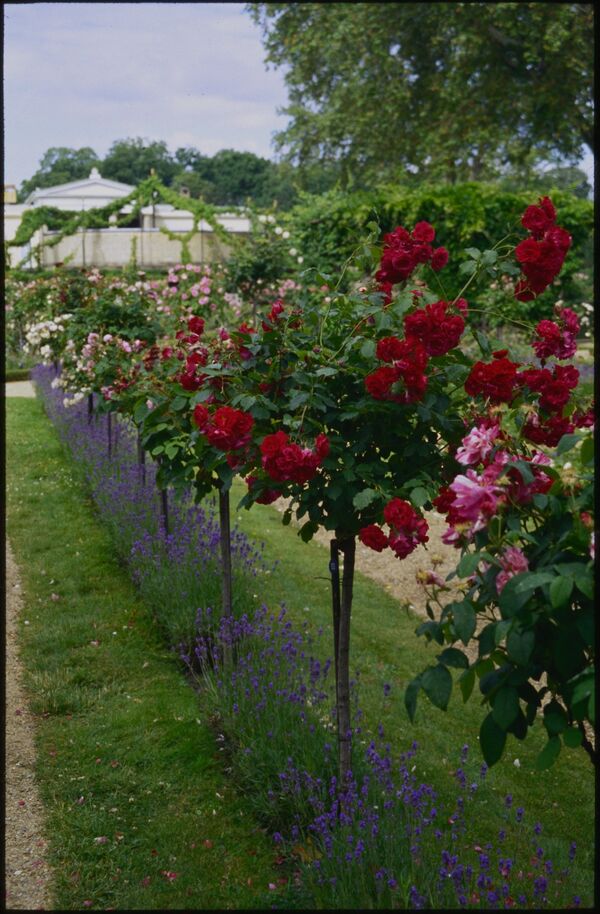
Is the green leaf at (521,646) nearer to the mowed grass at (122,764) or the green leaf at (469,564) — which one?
the green leaf at (469,564)

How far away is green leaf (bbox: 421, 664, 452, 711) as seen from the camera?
1798 mm

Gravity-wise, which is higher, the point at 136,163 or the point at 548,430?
the point at 136,163

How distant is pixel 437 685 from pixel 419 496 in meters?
0.79

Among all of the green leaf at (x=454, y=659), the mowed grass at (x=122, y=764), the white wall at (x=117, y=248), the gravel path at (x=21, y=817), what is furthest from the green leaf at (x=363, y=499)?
the white wall at (x=117, y=248)

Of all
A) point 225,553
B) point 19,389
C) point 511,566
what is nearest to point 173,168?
point 19,389

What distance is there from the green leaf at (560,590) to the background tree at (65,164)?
5637 cm

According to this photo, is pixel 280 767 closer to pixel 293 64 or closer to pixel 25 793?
pixel 25 793

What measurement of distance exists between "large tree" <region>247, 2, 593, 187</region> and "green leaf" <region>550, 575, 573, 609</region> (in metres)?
17.3

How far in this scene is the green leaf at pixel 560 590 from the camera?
1630 mm

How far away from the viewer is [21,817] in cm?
330

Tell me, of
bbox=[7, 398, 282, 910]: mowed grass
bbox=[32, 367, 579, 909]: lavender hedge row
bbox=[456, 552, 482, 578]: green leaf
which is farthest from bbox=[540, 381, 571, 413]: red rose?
bbox=[7, 398, 282, 910]: mowed grass

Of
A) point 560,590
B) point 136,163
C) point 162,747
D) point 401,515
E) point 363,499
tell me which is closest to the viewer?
point 560,590

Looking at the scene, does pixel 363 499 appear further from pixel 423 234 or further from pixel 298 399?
pixel 423 234

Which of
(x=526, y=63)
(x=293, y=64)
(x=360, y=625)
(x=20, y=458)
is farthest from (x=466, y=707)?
(x=293, y=64)
